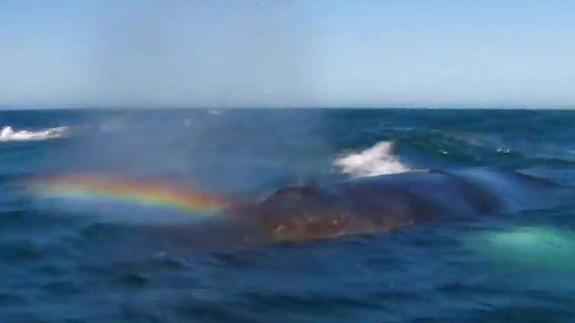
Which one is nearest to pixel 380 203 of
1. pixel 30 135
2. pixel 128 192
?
pixel 128 192

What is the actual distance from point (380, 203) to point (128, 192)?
9.01m

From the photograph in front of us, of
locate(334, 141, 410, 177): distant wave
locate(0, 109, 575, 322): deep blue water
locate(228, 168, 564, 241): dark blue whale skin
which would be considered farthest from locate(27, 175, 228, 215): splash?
locate(334, 141, 410, 177): distant wave

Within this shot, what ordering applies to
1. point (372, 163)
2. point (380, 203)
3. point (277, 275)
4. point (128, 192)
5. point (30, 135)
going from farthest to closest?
1. point (30, 135)
2. point (372, 163)
3. point (128, 192)
4. point (380, 203)
5. point (277, 275)

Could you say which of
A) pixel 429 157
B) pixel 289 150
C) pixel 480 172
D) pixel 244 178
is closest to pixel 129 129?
pixel 289 150

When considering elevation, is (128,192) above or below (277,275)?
below

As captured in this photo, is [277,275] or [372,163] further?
[372,163]

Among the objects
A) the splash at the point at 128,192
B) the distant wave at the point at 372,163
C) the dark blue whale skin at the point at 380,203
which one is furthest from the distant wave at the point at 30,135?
the dark blue whale skin at the point at 380,203

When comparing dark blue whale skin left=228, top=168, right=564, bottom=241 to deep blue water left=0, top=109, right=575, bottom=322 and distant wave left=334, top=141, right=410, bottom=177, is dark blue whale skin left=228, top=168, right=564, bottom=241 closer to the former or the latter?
deep blue water left=0, top=109, right=575, bottom=322

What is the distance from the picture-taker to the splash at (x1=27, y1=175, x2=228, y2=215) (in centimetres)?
1873

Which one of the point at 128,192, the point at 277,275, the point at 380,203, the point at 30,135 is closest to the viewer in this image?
the point at 277,275

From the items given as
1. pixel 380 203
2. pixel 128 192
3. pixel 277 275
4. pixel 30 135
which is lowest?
pixel 30 135

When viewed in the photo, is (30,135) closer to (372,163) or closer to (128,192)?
(372,163)

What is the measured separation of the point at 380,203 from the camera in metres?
15.0

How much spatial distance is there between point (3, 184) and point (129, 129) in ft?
109
